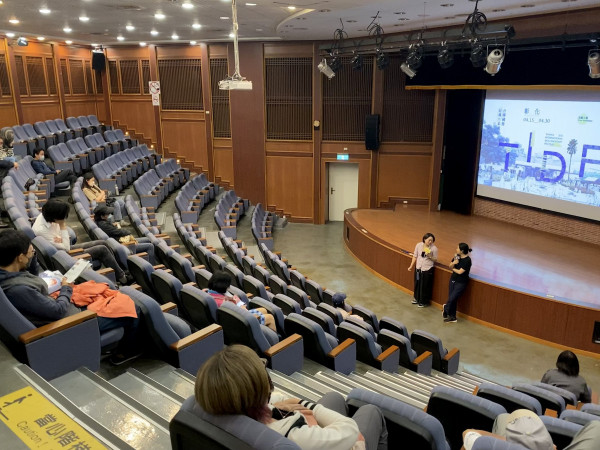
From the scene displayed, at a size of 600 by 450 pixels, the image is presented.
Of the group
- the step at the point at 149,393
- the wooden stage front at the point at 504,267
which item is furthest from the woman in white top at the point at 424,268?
the step at the point at 149,393

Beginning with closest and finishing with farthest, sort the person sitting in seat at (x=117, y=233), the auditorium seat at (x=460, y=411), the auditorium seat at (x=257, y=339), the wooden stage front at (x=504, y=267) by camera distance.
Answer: the auditorium seat at (x=460, y=411) → the auditorium seat at (x=257, y=339) → the person sitting in seat at (x=117, y=233) → the wooden stage front at (x=504, y=267)

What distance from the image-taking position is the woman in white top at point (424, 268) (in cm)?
597

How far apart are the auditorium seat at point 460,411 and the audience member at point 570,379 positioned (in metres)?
1.61

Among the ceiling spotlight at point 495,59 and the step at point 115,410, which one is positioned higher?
the ceiling spotlight at point 495,59

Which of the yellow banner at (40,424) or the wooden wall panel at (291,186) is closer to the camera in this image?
the yellow banner at (40,424)

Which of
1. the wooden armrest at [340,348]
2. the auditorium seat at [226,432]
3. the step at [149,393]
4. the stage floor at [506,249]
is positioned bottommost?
the stage floor at [506,249]

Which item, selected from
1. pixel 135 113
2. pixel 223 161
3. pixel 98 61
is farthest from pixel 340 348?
Answer: pixel 98 61

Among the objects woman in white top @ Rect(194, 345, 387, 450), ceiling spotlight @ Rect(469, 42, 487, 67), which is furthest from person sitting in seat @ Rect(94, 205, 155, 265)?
ceiling spotlight @ Rect(469, 42, 487, 67)

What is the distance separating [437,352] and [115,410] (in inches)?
119

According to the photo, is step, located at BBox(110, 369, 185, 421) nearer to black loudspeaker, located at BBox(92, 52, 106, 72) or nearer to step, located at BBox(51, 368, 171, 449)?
step, located at BBox(51, 368, 171, 449)

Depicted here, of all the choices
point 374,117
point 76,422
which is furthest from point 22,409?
point 374,117

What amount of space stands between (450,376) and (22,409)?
3.33 meters

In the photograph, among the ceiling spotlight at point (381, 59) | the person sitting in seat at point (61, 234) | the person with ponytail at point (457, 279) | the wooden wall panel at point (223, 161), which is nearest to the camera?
the person sitting in seat at point (61, 234)

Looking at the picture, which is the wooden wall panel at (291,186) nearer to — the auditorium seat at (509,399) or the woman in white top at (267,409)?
the auditorium seat at (509,399)
